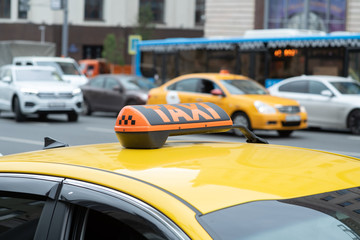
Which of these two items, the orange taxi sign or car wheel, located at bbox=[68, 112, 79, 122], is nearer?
the orange taxi sign

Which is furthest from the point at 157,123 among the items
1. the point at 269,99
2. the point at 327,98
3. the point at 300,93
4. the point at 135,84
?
the point at 135,84

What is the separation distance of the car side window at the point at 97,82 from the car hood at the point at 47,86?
118 inches

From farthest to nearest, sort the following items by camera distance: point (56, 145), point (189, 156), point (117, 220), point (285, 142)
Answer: point (285, 142), point (56, 145), point (189, 156), point (117, 220)

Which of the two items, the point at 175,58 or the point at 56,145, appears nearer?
the point at 56,145

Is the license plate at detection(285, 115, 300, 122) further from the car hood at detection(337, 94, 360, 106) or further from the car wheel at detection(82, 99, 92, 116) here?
the car wheel at detection(82, 99, 92, 116)

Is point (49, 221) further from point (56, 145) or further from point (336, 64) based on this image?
point (336, 64)

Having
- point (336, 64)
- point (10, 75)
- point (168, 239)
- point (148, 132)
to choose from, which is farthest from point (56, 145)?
point (336, 64)

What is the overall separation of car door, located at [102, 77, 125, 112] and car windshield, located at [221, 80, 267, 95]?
5470 mm

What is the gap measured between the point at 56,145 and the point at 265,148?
96 cm

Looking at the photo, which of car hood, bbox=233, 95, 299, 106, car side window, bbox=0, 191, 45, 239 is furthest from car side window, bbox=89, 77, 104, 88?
car side window, bbox=0, 191, 45, 239

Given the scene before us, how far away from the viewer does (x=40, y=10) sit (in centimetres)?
5466

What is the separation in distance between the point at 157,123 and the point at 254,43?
64.0 feet

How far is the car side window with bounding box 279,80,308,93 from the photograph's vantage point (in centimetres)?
1698

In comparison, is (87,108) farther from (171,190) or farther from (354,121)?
(171,190)
